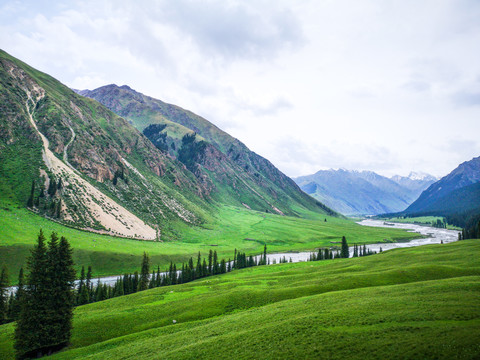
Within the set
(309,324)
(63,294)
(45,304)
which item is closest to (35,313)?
(45,304)

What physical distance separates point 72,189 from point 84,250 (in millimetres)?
59451

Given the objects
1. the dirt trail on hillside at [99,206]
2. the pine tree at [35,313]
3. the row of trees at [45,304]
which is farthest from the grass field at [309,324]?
the dirt trail on hillside at [99,206]

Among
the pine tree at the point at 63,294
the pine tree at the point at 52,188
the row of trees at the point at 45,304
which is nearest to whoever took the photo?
the row of trees at the point at 45,304

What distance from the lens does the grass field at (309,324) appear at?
83.6 ft

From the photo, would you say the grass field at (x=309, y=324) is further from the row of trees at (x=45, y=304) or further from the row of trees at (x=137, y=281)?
the row of trees at (x=137, y=281)

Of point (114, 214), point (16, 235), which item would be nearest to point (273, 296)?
point (16, 235)

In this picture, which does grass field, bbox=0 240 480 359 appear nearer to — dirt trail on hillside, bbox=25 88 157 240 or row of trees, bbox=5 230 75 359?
row of trees, bbox=5 230 75 359

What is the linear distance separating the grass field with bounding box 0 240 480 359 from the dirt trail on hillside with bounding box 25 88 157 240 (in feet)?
335

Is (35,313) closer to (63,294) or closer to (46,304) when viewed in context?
(46,304)

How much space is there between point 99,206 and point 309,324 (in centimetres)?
16832

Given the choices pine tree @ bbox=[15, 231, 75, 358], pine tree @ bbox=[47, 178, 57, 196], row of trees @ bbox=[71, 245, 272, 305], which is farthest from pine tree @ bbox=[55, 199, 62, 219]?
pine tree @ bbox=[15, 231, 75, 358]

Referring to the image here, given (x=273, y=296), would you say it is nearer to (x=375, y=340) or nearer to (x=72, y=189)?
(x=375, y=340)

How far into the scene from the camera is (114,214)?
174 meters

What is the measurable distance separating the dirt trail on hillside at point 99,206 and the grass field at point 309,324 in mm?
102235
